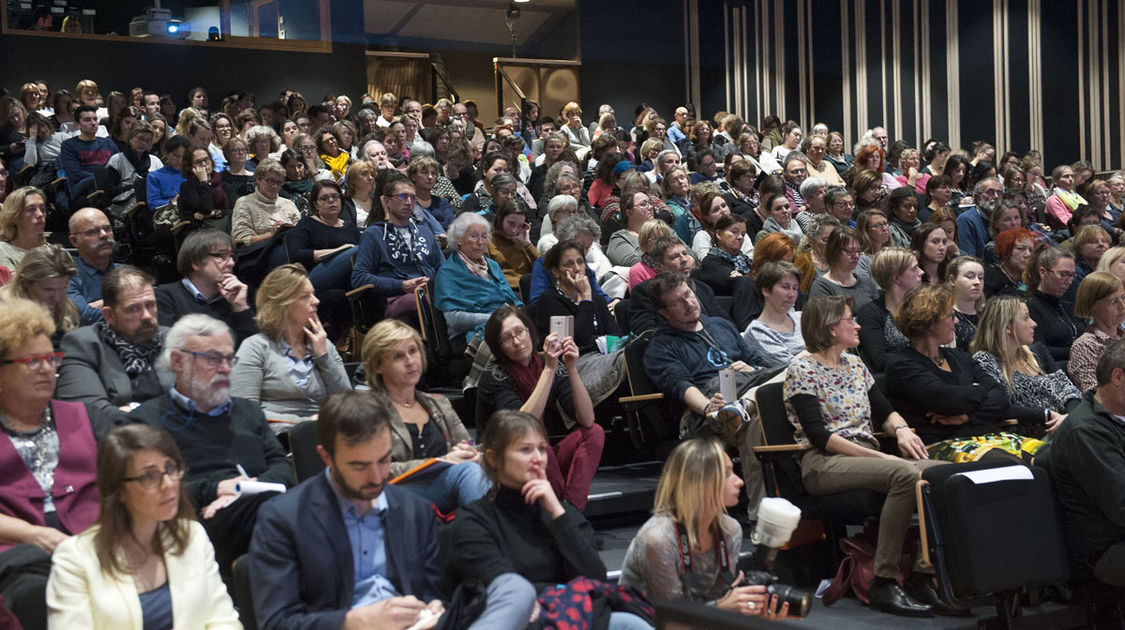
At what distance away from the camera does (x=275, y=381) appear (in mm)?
3791

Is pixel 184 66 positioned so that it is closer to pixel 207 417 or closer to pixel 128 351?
pixel 128 351

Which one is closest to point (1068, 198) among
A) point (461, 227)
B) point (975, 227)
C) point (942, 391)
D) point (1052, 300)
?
point (975, 227)

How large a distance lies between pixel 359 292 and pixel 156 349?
1.62 meters

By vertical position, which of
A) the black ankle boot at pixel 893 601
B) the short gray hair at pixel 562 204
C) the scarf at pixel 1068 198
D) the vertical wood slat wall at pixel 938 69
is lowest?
the black ankle boot at pixel 893 601

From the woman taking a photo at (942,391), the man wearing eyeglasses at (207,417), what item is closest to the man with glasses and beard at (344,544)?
the man wearing eyeglasses at (207,417)

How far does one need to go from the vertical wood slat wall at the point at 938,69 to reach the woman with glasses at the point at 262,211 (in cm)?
924

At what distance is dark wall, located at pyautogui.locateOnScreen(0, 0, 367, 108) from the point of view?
11805mm

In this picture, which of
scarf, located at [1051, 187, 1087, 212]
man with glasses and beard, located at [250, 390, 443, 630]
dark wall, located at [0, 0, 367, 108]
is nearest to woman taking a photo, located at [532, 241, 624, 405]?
man with glasses and beard, located at [250, 390, 443, 630]

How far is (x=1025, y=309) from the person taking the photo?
4750 mm

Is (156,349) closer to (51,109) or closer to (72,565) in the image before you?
(72,565)

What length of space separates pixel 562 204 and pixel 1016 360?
275 cm

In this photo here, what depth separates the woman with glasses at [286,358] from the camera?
12.4 ft

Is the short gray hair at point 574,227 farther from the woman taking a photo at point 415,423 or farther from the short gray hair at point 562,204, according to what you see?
the woman taking a photo at point 415,423

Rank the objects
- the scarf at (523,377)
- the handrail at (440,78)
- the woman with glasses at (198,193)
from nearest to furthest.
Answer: the scarf at (523,377) → the woman with glasses at (198,193) → the handrail at (440,78)
